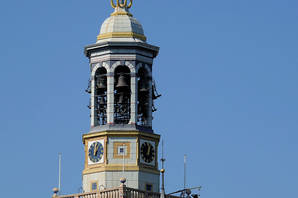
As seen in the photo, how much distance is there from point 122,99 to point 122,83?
4.52 feet

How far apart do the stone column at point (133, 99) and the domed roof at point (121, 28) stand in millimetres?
3690

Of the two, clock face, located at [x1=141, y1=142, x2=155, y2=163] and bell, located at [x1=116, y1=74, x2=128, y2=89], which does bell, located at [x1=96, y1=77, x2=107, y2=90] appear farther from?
clock face, located at [x1=141, y1=142, x2=155, y2=163]

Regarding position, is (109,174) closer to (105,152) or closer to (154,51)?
(105,152)

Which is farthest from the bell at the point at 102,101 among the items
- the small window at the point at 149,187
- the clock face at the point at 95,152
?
the small window at the point at 149,187

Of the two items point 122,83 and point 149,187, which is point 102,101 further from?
point 149,187

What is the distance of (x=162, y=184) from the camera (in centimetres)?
14450

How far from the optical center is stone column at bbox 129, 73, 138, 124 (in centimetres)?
14700

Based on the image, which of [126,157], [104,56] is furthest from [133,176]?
[104,56]

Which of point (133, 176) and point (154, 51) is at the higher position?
point (154, 51)

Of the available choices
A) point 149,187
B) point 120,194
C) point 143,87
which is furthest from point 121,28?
point 120,194

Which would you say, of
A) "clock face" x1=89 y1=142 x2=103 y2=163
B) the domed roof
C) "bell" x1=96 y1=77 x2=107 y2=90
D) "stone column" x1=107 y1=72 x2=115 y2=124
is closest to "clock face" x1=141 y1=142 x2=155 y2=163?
"stone column" x1=107 y1=72 x2=115 y2=124

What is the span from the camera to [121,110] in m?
148

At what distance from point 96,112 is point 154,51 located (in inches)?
282

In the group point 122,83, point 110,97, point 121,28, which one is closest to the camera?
point 110,97
